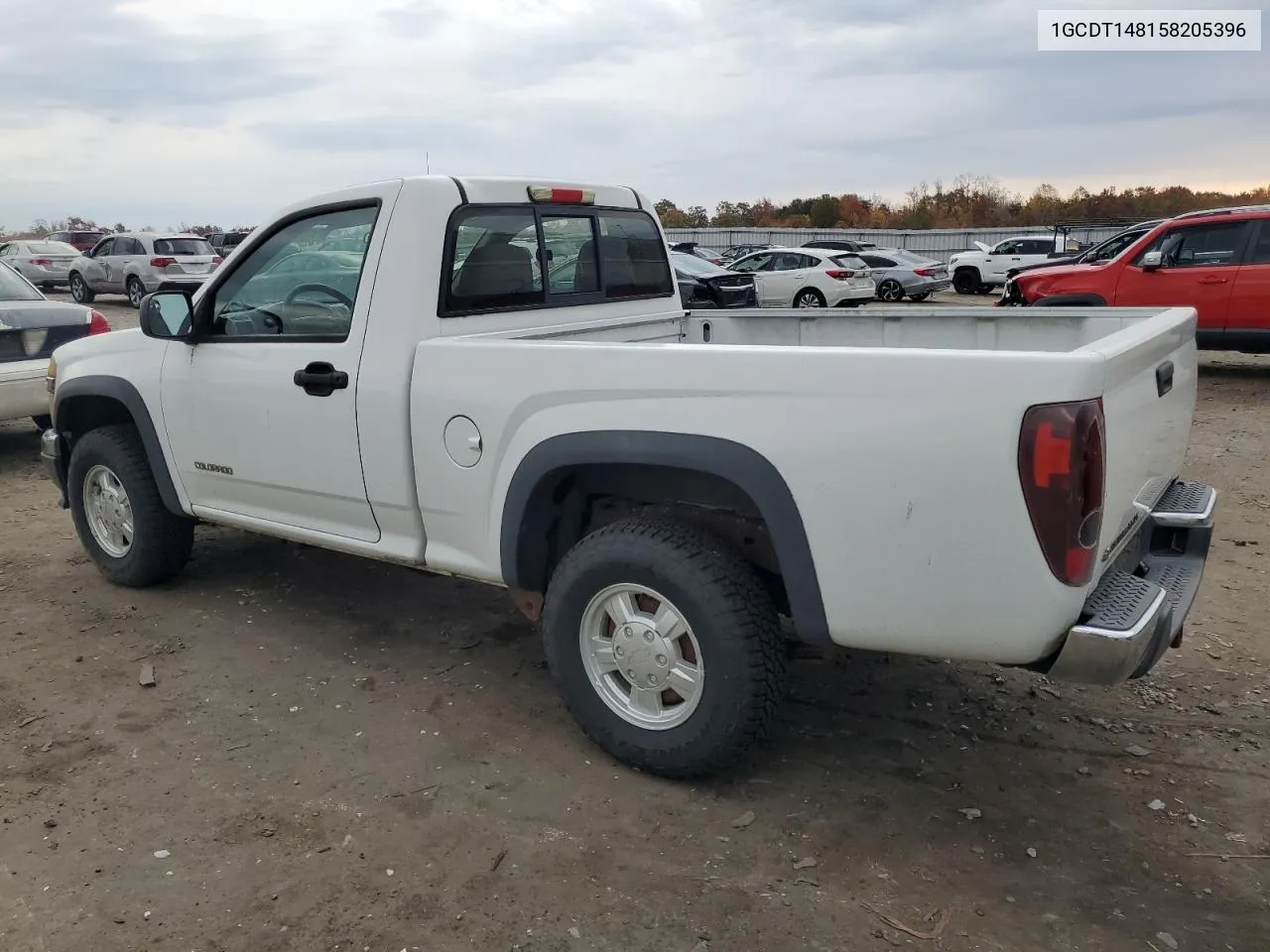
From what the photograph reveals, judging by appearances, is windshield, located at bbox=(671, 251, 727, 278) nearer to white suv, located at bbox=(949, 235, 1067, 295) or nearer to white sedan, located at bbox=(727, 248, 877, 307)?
white sedan, located at bbox=(727, 248, 877, 307)

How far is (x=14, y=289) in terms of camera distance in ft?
27.3

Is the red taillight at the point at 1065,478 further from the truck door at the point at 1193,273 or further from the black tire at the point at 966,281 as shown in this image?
the black tire at the point at 966,281

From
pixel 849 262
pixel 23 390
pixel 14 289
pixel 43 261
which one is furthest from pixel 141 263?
pixel 849 262

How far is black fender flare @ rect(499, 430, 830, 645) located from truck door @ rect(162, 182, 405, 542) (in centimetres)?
103

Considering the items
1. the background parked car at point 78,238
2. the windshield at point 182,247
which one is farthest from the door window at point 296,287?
the background parked car at point 78,238

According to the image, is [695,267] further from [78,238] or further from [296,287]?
[78,238]

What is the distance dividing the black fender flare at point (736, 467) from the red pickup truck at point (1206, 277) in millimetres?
9772

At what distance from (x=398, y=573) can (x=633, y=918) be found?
303 centimetres

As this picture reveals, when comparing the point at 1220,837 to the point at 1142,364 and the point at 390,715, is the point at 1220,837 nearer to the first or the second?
the point at 1142,364

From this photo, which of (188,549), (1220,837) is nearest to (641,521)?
(1220,837)

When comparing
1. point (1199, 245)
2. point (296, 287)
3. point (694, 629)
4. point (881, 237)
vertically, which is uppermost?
point (881, 237)

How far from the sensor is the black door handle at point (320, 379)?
3730mm

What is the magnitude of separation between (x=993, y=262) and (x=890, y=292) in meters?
4.19

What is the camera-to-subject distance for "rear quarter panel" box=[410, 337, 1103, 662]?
2.46 meters
